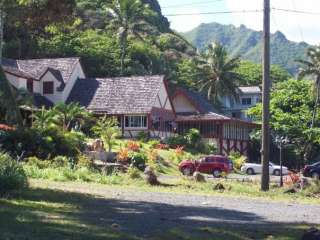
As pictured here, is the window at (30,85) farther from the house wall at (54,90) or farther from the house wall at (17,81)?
the house wall at (54,90)

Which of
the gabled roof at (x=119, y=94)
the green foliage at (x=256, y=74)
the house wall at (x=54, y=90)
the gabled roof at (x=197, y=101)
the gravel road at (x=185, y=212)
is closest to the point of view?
the gravel road at (x=185, y=212)

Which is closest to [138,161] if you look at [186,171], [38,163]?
[186,171]

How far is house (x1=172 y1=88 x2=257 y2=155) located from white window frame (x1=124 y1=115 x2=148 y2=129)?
8.07m

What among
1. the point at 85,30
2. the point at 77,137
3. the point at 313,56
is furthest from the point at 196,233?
the point at 85,30

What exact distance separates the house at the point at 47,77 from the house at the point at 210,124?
1111 centimetres

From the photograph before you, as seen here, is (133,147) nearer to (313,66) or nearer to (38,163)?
(38,163)

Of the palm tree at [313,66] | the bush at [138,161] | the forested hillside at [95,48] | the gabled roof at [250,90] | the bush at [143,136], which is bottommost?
the bush at [138,161]

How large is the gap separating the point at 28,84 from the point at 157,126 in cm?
1086

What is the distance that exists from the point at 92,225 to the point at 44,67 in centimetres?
4510

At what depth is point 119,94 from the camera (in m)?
55.4

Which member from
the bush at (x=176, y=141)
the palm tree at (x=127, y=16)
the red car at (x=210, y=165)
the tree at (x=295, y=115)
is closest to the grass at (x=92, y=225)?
the red car at (x=210, y=165)

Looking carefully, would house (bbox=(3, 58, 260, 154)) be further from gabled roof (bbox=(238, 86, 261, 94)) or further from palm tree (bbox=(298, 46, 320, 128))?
gabled roof (bbox=(238, 86, 261, 94))

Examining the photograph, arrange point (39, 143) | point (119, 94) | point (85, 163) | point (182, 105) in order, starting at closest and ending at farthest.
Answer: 1. point (85, 163)
2. point (39, 143)
3. point (119, 94)
4. point (182, 105)

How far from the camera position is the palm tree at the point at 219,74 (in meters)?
80.3
